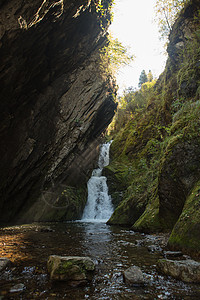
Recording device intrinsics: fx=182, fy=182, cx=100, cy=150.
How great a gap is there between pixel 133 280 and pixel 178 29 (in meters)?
17.1

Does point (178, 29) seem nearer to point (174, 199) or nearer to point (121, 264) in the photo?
point (174, 199)

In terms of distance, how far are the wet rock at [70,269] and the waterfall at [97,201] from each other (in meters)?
11.7

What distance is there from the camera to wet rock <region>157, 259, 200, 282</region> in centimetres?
255

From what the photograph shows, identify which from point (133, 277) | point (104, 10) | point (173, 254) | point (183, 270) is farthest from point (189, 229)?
point (104, 10)

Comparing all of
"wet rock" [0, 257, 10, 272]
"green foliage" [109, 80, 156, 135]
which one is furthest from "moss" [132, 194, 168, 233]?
"green foliage" [109, 80, 156, 135]

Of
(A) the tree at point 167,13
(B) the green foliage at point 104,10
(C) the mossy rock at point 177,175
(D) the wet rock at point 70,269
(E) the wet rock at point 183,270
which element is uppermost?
(A) the tree at point 167,13

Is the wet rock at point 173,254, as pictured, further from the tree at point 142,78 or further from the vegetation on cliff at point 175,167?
the tree at point 142,78

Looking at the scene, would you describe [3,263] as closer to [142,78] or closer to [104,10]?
[104,10]

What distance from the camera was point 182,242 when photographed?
384cm

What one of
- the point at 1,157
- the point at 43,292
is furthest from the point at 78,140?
the point at 43,292

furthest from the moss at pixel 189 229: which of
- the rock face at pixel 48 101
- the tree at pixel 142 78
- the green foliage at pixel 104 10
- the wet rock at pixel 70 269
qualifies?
the tree at pixel 142 78

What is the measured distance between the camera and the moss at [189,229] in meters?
3.61

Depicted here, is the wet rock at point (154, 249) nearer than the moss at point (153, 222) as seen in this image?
Yes

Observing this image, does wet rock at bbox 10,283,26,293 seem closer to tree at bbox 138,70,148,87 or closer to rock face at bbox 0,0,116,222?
rock face at bbox 0,0,116,222
